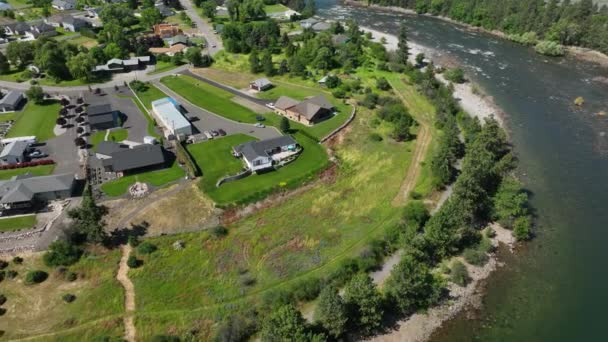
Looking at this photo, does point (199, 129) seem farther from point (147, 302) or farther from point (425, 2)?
point (425, 2)

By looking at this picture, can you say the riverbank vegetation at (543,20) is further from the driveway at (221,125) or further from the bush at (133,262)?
the bush at (133,262)

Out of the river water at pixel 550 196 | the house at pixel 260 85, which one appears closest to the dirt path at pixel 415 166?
the river water at pixel 550 196

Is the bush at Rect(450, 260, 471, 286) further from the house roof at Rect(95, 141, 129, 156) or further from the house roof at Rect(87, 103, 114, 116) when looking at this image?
the house roof at Rect(87, 103, 114, 116)

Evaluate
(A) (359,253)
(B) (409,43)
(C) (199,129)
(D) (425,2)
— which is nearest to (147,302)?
(A) (359,253)

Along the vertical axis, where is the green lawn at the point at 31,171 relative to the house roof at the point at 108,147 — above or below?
below

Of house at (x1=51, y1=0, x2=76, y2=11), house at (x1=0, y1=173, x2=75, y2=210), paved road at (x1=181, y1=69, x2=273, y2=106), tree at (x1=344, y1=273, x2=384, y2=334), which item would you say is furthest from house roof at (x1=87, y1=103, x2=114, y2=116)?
house at (x1=51, y1=0, x2=76, y2=11)
